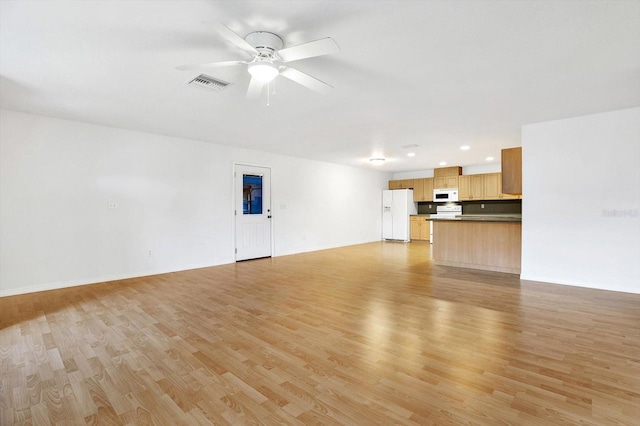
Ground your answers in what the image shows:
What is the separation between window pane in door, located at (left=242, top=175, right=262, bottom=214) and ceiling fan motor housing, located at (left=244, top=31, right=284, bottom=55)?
443 cm

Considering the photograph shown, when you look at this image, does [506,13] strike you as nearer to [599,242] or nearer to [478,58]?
[478,58]

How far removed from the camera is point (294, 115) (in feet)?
14.0

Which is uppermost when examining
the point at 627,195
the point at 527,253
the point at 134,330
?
the point at 627,195

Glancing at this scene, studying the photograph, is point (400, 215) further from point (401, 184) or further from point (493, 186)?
point (493, 186)

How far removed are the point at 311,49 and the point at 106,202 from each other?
4.44 meters

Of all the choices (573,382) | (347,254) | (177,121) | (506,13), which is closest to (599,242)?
(573,382)

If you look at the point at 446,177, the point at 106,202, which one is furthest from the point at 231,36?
the point at 446,177

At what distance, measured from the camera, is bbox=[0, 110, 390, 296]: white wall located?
4.06 meters

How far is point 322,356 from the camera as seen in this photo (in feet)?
7.57

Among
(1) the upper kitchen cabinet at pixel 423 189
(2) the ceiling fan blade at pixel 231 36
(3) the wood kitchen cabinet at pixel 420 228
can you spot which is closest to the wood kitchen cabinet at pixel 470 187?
(1) the upper kitchen cabinet at pixel 423 189

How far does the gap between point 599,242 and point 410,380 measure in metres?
4.07

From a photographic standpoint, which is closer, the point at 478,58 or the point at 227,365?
the point at 227,365

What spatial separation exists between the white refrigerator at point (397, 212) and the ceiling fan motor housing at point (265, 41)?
335 inches

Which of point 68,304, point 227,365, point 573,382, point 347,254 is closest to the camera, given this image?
point 573,382
